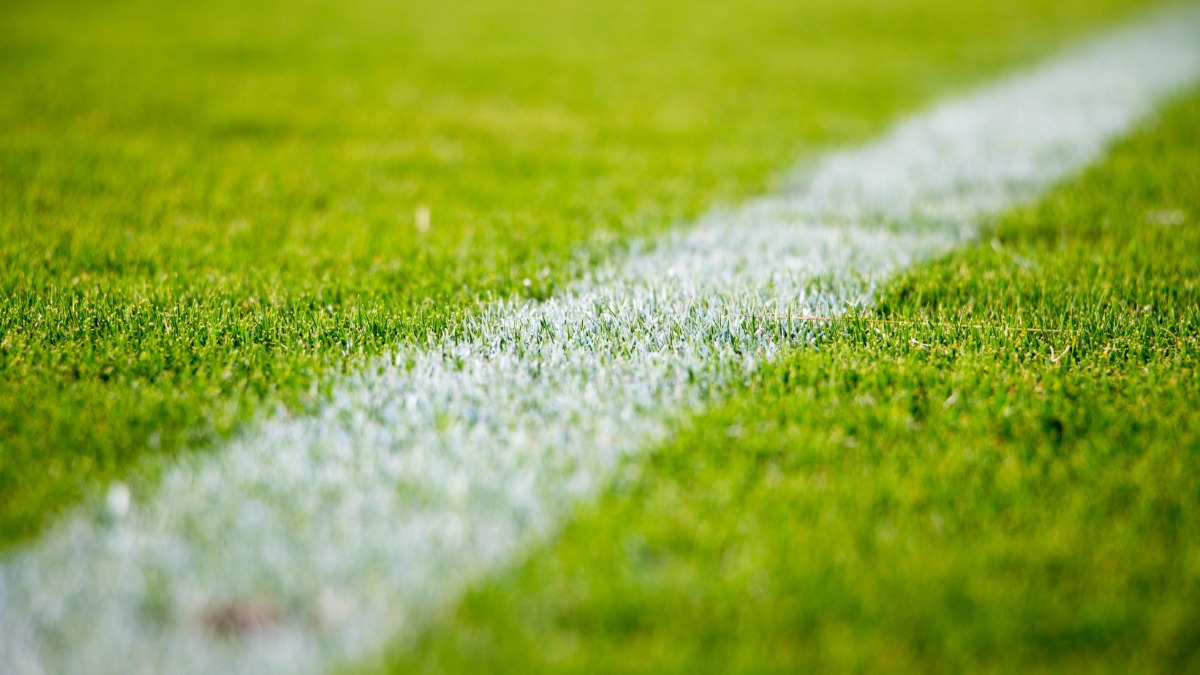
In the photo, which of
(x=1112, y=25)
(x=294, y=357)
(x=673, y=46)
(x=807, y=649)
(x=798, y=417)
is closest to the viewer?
(x=807, y=649)

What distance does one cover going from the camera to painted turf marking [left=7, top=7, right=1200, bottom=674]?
5.21ft

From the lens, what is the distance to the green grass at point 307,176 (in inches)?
96.1

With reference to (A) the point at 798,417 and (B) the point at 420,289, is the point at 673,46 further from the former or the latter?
(A) the point at 798,417

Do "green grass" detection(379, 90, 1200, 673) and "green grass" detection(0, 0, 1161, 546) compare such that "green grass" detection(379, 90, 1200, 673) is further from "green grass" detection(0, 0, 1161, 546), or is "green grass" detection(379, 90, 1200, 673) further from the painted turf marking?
"green grass" detection(0, 0, 1161, 546)

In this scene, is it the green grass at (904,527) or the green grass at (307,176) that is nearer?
the green grass at (904,527)

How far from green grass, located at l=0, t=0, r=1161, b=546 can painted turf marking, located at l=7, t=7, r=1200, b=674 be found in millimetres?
192

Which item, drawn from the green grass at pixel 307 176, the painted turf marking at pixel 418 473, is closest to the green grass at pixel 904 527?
the painted turf marking at pixel 418 473

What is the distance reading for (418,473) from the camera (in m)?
2.01

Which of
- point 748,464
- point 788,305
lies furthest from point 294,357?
point 788,305

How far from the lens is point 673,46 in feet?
30.9

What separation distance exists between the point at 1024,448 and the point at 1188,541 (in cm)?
39

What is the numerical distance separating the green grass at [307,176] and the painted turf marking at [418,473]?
0.19m

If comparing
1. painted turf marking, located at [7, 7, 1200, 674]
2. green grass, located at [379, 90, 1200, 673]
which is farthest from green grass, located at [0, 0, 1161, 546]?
green grass, located at [379, 90, 1200, 673]

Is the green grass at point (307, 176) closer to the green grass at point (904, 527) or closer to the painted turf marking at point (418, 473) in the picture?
the painted turf marking at point (418, 473)
